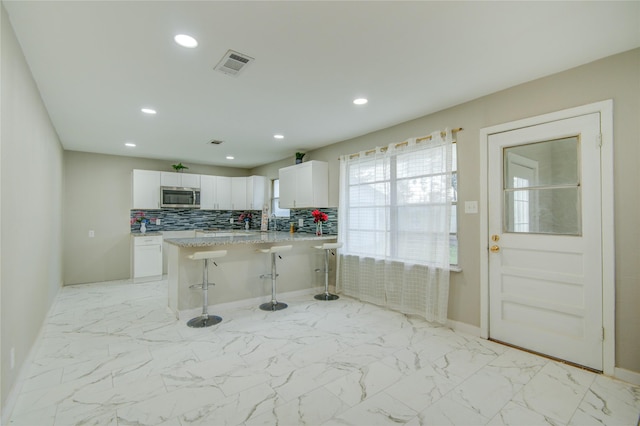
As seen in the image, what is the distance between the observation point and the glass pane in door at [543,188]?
100 inches

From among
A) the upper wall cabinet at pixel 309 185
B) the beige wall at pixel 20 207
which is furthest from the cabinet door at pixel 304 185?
the beige wall at pixel 20 207

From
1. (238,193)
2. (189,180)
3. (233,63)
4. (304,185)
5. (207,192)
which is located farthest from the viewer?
(238,193)

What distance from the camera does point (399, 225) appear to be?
388cm

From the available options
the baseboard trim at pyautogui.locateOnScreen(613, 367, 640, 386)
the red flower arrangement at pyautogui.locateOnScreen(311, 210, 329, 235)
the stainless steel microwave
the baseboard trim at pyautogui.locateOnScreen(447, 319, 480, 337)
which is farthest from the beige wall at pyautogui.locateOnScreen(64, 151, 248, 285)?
the baseboard trim at pyautogui.locateOnScreen(613, 367, 640, 386)

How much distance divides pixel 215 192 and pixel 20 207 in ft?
15.1

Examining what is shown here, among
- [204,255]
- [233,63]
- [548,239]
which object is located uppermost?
[233,63]

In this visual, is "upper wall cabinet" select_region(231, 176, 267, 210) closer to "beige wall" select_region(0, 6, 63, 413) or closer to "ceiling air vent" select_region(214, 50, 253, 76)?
"beige wall" select_region(0, 6, 63, 413)

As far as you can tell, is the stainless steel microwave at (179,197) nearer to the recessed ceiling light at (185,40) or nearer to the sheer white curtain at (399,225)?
the sheer white curtain at (399,225)

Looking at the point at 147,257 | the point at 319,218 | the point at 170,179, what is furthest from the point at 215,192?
the point at 319,218

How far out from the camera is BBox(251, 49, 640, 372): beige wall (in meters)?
2.22

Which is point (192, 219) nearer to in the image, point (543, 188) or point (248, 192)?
point (248, 192)

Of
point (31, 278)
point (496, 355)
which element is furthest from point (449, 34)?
point (31, 278)

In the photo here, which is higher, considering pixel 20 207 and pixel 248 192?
pixel 248 192

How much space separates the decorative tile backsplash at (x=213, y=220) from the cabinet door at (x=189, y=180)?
66 centimetres
